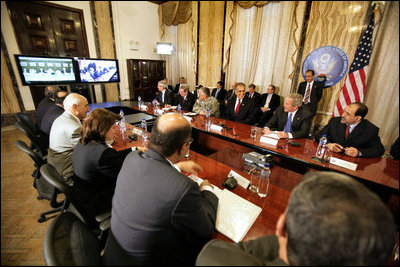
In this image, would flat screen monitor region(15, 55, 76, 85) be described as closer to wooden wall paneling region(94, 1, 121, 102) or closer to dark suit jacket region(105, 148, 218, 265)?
wooden wall paneling region(94, 1, 121, 102)

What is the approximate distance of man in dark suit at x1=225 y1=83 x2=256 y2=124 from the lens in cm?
363

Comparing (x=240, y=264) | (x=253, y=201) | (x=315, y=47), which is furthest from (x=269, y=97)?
(x=240, y=264)

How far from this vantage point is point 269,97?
16.7 ft

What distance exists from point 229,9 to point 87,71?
192 inches

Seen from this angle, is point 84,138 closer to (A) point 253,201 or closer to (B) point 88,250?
(B) point 88,250

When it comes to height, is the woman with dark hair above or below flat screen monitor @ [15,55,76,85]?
below

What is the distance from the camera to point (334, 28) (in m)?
4.22

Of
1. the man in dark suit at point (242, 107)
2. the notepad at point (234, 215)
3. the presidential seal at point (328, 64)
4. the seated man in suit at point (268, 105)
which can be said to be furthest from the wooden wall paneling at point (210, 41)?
the notepad at point (234, 215)

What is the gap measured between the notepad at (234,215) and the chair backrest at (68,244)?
615 mm

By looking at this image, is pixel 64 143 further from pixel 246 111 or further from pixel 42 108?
pixel 246 111

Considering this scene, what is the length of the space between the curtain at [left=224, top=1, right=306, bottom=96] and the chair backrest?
546cm

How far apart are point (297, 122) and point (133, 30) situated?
22.7ft

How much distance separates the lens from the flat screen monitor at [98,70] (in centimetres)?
554

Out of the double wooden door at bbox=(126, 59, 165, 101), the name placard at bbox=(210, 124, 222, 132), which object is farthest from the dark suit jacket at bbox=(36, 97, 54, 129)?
the double wooden door at bbox=(126, 59, 165, 101)
